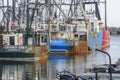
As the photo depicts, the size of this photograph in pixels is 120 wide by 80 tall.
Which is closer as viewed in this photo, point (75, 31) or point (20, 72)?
point (20, 72)

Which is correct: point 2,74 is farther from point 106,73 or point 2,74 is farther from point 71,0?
point 71,0

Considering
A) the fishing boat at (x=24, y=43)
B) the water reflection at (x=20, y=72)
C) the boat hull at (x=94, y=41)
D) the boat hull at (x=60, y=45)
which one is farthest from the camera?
the boat hull at (x=94, y=41)

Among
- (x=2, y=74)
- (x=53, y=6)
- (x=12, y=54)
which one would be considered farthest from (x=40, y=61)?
(x=53, y=6)

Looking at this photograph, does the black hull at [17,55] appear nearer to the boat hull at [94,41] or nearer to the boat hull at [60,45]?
the boat hull at [60,45]

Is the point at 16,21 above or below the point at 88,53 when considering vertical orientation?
above

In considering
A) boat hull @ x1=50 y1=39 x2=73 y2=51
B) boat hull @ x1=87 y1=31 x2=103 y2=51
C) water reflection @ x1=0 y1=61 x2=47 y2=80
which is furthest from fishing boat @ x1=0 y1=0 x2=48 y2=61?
boat hull @ x1=87 y1=31 x2=103 y2=51

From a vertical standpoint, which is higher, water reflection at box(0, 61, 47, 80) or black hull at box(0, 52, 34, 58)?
black hull at box(0, 52, 34, 58)

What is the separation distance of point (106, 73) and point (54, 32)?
46.2 m

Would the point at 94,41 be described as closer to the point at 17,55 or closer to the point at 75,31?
the point at 75,31

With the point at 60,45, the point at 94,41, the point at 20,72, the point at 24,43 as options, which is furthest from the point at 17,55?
the point at 94,41

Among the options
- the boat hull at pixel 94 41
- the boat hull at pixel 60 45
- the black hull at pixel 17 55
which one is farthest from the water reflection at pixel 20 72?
the boat hull at pixel 94 41

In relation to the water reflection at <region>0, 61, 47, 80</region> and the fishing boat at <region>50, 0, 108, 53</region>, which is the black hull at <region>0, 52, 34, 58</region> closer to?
the water reflection at <region>0, 61, 47, 80</region>

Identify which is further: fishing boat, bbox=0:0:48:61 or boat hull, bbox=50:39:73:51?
boat hull, bbox=50:39:73:51

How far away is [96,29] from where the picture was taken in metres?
87.7
